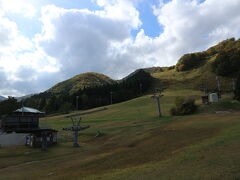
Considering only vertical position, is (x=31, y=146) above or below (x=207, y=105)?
below

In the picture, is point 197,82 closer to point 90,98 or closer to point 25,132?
point 90,98

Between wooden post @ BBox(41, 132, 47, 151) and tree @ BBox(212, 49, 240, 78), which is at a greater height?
tree @ BBox(212, 49, 240, 78)

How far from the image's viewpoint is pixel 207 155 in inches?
578

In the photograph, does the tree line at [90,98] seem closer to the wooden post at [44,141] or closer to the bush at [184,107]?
the bush at [184,107]

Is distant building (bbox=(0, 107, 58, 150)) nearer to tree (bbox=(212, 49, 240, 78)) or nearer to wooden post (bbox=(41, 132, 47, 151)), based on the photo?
wooden post (bbox=(41, 132, 47, 151))

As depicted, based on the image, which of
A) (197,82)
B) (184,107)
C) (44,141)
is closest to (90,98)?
(197,82)

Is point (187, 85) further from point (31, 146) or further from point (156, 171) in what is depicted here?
point (156, 171)

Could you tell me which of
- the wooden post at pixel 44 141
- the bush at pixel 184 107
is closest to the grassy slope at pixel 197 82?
the bush at pixel 184 107

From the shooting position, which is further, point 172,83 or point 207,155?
point 172,83

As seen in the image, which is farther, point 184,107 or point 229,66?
point 229,66

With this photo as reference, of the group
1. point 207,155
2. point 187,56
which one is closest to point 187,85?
point 187,56

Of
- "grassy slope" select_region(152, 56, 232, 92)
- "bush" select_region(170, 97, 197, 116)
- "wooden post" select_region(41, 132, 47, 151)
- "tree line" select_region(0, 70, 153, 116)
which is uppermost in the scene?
"grassy slope" select_region(152, 56, 232, 92)

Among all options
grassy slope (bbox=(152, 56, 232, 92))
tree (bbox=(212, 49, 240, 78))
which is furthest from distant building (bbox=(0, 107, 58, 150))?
grassy slope (bbox=(152, 56, 232, 92))

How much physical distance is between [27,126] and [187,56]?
158720 mm
